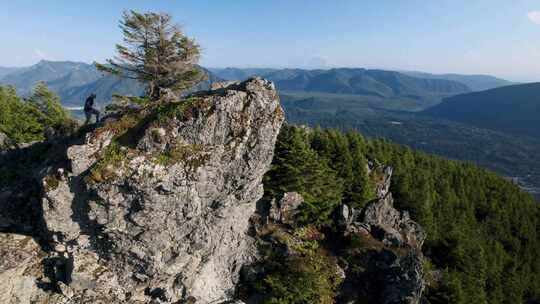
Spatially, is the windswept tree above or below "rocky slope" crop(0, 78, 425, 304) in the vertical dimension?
above

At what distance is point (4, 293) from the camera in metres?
22.6

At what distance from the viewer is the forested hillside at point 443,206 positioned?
34938 mm

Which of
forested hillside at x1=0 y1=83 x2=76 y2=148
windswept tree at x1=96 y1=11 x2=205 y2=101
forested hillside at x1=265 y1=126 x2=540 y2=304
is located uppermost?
windswept tree at x1=96 y1=11 x2=205 y2=101

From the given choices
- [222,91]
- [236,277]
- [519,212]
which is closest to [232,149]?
[222,91]

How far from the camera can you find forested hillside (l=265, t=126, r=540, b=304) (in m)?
34.9

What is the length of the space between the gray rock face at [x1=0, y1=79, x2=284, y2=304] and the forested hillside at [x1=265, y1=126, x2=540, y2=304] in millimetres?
7346

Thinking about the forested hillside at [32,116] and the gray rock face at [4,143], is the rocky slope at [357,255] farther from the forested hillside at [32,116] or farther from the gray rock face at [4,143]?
the gray rock face at [4,143]

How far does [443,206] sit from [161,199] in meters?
60.2

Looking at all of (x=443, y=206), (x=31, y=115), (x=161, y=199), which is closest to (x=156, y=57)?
(x=161, y=199)

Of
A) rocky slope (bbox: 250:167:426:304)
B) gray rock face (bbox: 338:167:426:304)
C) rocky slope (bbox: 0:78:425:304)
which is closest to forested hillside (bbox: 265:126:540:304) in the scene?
rocky slope (bbox: 250:167:426:304)

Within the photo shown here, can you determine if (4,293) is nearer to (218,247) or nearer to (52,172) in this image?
(52,172)

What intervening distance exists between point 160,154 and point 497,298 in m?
53.1

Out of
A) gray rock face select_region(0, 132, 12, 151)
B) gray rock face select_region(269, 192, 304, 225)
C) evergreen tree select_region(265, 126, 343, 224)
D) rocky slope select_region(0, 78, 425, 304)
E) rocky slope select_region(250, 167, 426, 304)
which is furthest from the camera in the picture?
gray rock face select_region(0, 132, 12, 151)

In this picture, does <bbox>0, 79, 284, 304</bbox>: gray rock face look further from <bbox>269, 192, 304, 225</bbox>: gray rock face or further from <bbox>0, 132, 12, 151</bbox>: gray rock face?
<bbox>0, 132, 12, 151</bbox>: gray rock face
